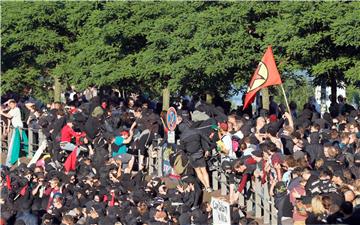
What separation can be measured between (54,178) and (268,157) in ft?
21.9

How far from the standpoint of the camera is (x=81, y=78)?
34.2 metres

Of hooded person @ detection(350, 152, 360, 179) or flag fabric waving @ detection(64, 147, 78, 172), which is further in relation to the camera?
flag fabric waving @ detection(64, 147, 78, 172)

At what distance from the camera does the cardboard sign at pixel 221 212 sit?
52.2 feet

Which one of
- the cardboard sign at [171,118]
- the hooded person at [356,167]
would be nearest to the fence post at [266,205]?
the hooded person at [356,167]

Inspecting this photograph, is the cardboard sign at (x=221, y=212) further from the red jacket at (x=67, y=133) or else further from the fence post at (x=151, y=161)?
the red jacket at (x=67, y=133)

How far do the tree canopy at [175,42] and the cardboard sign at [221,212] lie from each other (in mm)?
8950

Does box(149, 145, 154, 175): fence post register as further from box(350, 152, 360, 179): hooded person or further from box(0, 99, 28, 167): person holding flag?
box(350, 152, 360, 179): hooded person

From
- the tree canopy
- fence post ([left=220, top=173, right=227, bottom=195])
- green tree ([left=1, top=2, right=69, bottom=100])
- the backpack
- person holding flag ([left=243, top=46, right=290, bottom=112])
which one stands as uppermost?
green tree ([left=1, top=2, right=69, bottom=100])

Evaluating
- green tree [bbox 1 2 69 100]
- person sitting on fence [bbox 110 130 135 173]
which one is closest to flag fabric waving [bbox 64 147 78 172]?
person sitting on fence [bbox 110 130 135 173]

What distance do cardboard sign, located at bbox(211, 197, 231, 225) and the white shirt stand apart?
14.3 meters

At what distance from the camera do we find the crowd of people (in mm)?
16328

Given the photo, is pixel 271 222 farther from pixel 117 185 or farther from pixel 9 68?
pixel 9 68

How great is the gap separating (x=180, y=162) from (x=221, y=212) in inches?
246

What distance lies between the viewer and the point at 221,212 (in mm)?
16219
